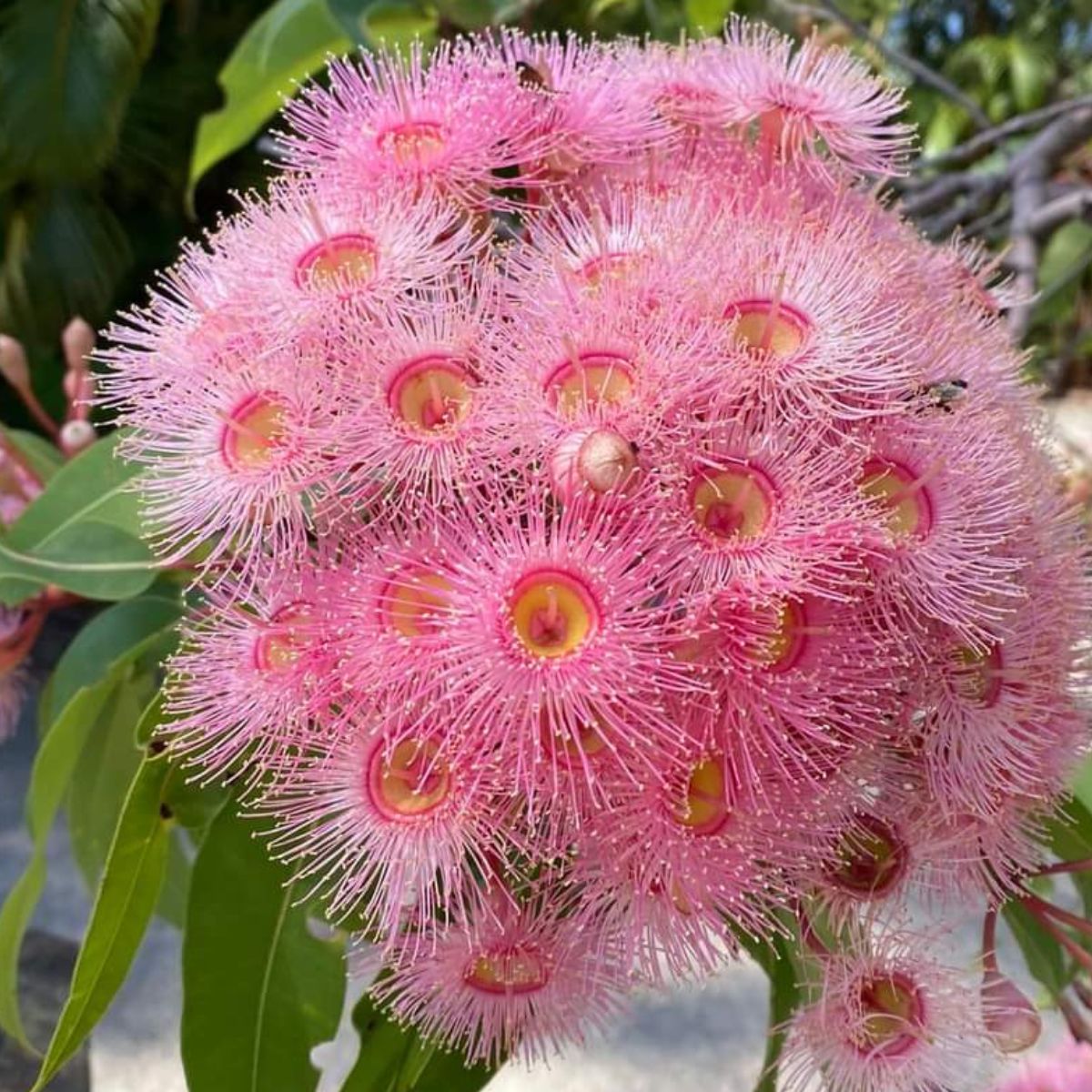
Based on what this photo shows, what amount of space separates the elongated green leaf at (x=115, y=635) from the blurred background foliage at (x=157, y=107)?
0.44 meters

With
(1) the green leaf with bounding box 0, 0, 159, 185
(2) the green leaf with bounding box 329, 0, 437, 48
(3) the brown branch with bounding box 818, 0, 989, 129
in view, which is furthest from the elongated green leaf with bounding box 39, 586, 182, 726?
(1) the green leaf with bounding box 0, 0, 159, 185

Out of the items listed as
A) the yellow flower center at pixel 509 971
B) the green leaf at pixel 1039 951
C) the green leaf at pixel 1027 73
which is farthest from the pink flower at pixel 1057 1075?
the green leaf at pixel 1027 73

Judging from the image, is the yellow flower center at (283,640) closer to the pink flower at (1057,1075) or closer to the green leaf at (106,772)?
the green leaf at (106,772)

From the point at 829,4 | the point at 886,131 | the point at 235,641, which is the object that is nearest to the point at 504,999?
the point at 235,641

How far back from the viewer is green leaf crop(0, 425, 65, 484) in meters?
0.68

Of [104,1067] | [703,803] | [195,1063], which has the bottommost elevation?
[104,1067]

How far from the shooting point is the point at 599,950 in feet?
1.32

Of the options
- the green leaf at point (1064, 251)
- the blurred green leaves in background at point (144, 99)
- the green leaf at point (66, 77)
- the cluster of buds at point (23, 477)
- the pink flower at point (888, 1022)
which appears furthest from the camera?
the green leaf at point (66, 77)

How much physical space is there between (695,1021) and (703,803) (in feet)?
4.30

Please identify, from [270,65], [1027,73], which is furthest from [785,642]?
[1027,73]

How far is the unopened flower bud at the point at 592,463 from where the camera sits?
1.08ft

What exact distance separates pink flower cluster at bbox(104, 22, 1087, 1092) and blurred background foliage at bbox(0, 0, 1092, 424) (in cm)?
47

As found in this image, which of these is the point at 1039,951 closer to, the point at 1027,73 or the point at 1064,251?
the point at 1064,251

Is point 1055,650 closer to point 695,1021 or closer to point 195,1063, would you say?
point 195,1063
